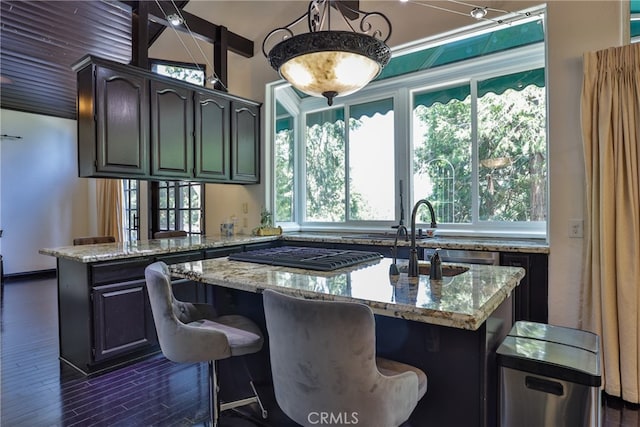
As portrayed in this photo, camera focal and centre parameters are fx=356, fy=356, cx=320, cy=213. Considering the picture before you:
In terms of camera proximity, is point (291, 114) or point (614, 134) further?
point (291, 114)

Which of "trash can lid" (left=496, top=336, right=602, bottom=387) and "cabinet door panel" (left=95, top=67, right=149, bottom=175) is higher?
"cabinet door panel" (left=95, top=67, right=149, bottom=175)

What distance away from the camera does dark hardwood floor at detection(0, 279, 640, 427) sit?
1997mm

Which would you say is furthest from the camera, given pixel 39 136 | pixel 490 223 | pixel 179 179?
pixel 39 136

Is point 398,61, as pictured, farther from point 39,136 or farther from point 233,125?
point 39,136

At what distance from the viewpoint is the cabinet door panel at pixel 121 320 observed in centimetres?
253

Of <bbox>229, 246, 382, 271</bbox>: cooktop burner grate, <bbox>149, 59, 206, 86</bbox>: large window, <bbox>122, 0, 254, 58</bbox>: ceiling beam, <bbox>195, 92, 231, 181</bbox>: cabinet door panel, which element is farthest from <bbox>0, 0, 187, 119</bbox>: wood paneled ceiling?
<bbox>229, 246, 382, 271</bbox>: cooktop burner grate

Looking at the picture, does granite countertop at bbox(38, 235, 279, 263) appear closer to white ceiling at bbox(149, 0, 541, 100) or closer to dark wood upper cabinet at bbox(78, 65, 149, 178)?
dark wood upper cabinet at bbox(78, 65, 149, 178)

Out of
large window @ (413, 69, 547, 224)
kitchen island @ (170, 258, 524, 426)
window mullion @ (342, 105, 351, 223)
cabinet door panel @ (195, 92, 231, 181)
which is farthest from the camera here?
window mullion @ (342, 105, 351, 223)

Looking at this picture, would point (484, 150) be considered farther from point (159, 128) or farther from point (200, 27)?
point (200, 27)

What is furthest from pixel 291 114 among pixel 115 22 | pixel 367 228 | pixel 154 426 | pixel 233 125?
pixel 154 426

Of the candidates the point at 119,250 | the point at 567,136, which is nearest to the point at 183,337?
the point at 119,250

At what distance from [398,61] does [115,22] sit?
3.58 meters

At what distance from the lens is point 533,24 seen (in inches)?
119

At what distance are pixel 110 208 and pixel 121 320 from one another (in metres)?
5.09
